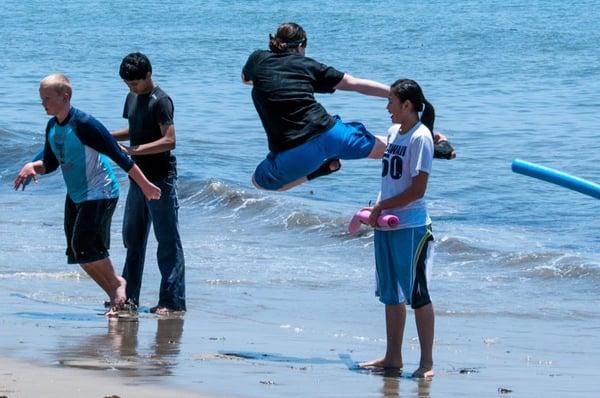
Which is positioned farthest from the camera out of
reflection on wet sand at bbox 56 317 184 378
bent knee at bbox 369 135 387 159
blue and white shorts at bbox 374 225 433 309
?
bent knee at bbox 369 135 387 159

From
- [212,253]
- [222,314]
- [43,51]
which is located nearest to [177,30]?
[43,51]

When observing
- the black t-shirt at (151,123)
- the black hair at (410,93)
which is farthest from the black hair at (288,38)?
the black t-shirt at (151,123)

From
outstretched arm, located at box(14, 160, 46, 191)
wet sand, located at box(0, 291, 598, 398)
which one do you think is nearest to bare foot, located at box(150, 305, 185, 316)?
wet sand, located at box(0, 291, 598, 398)

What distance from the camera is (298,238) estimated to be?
12.5 metres

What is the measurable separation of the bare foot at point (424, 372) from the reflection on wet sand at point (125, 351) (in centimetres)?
118

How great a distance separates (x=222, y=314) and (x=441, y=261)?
3370 millimetres

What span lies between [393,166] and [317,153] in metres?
0.41

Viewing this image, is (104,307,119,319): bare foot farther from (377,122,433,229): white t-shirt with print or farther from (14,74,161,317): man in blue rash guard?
(377,122,433,229): white t-shirt with print

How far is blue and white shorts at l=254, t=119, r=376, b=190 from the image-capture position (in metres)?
6.72

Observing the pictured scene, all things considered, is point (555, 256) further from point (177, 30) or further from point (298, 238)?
point (177, 30)

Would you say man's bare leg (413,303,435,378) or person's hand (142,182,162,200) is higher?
person's hand (142,182,162,200)

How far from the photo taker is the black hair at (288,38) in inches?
269

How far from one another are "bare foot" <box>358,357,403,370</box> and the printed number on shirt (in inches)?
36.6

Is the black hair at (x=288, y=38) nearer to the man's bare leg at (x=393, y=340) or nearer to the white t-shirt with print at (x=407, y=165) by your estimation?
the white t-shirt with print at (x=407, y=165)
